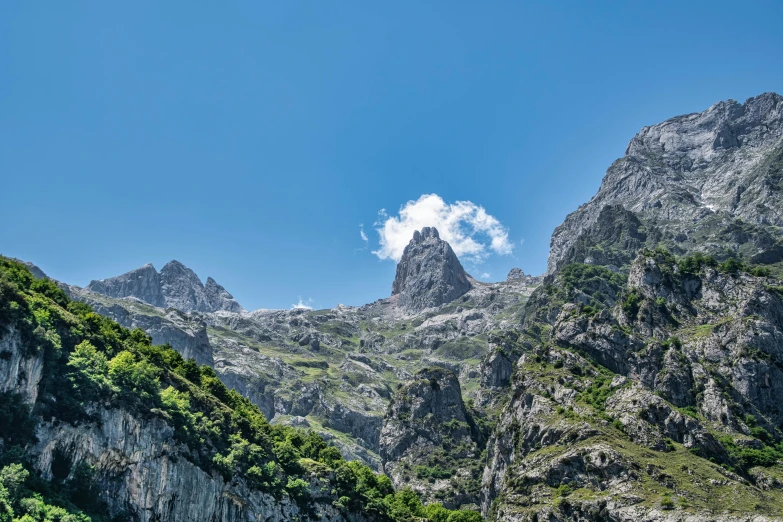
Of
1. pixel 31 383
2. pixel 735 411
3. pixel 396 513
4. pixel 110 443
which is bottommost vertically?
pixel 396 513

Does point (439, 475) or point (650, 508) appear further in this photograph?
point (439, 475)

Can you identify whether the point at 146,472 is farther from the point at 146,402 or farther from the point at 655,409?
the point at 655,409

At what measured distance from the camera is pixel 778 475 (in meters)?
108

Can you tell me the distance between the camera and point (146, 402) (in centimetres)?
7844

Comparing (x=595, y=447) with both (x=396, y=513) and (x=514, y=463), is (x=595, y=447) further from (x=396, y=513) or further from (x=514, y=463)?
(x=396, y=513)

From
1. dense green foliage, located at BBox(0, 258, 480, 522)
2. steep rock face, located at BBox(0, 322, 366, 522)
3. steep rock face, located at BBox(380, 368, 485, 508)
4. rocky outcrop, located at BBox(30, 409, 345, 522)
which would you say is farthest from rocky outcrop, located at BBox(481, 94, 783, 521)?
rocky outcrop, located at BBox(30, 409, 345, 522)

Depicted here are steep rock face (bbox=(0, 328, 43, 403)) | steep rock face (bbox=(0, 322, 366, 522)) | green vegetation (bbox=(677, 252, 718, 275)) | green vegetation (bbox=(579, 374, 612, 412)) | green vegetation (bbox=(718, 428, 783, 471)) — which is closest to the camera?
steep rock face (bbox=(0, 328, 43, 403))

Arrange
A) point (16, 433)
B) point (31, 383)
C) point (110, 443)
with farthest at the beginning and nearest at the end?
point (110, 443), point (31, 383), point (16, 433)

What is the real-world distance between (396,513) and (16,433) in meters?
67.7

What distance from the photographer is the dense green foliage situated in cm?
6881

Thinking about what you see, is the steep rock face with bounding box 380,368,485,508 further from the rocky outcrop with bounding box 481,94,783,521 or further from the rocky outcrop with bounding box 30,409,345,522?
the rocky outcrop with bounding box 30,409,345,522

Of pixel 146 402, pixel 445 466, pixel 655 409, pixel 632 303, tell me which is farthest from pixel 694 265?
pixel 146 402

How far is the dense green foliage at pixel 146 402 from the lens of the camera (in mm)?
68812

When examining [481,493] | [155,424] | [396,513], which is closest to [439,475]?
[481,493]
